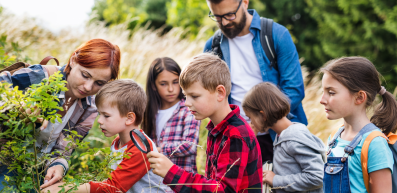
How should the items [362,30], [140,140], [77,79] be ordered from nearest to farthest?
[140,140], [77,79], [362,30]

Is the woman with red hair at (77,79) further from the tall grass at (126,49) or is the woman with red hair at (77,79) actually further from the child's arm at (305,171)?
the tall grass at (126,49)

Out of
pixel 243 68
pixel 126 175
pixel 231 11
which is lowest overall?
pixel 126 175

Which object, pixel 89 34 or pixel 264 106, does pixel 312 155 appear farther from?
pixel 89 34

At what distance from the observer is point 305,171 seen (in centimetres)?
234

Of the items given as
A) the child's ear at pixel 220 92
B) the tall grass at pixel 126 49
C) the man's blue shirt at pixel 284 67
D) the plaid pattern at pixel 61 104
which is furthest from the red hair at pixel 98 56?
the tall grass at pixel 126 49

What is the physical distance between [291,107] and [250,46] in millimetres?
731

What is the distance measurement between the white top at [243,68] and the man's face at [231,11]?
14 cm

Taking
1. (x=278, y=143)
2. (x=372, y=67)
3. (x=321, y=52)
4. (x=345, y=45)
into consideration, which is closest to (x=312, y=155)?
(x=278, y=143)

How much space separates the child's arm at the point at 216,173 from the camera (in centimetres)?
167

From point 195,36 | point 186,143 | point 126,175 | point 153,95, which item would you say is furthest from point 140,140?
point 195,36

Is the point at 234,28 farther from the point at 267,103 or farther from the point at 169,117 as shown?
the point at 169,117

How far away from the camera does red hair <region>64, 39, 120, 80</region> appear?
233cm

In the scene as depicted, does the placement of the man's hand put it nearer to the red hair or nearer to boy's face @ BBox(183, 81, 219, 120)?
the red hair

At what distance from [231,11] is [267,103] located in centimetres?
94
